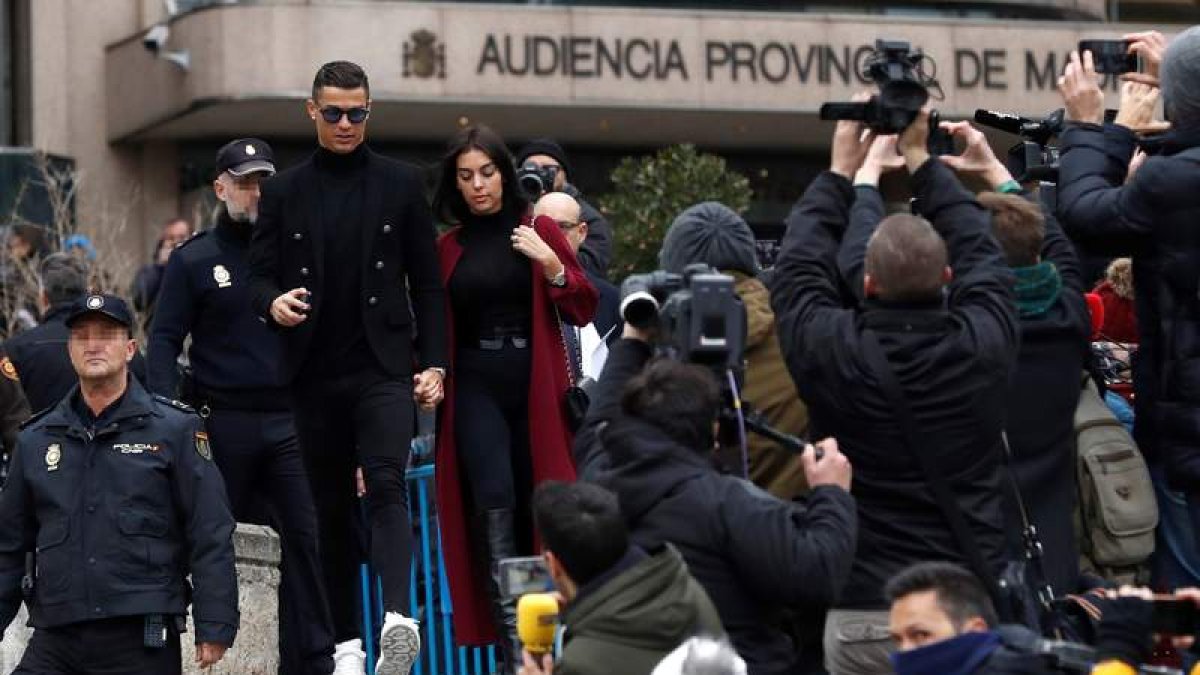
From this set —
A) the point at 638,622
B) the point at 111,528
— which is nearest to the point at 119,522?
the point at 111,528

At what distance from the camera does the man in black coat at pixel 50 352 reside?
13180mm

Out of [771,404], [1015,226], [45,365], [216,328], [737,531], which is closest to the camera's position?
[737,531]

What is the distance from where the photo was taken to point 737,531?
7.86 m

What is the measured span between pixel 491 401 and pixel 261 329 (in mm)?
1589

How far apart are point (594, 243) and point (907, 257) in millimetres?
5059

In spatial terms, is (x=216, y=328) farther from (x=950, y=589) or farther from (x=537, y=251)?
(x=950, y=589)

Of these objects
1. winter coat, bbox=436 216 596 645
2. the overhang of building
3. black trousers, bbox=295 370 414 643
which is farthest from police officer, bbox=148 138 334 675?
the overhang of building

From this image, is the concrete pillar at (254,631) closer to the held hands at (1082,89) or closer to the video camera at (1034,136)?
the video camera at (1034,136)

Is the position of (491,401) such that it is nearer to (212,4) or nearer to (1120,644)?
(1120,644)

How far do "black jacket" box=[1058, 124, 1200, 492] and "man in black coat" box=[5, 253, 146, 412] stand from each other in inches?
215

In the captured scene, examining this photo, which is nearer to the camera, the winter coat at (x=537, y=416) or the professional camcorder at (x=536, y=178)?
the winter coat at (x=537, y=416)

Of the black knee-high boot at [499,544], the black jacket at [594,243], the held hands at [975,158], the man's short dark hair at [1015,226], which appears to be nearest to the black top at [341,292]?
the black knee-high boot at [499,544]

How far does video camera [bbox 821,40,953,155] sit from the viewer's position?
→ 28.0 feet

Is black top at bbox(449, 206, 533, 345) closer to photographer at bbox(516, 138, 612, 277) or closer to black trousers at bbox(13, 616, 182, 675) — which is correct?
photographer at bbox(516, 138, 612, 277)
